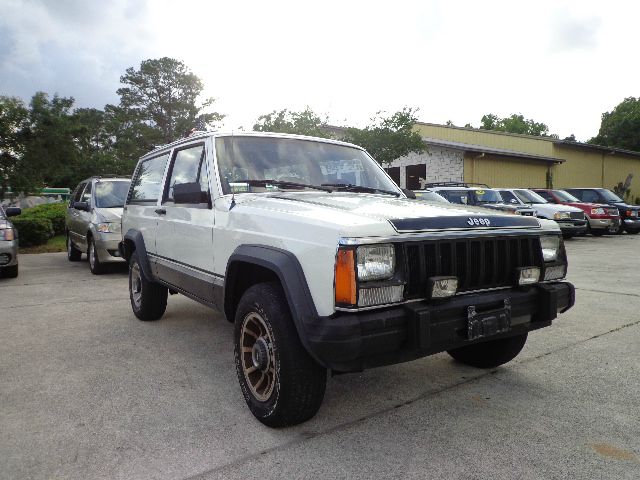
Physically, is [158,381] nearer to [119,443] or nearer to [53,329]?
[119,443]

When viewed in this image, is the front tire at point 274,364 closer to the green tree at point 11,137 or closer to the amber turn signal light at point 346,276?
the amber turn signal light at point 346,276

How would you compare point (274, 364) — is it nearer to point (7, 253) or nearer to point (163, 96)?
point (7, 253)

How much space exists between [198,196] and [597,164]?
3662 cm

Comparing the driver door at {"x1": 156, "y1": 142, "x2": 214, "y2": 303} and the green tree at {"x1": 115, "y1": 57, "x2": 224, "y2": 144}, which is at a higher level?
the green tree at {"x1": 115, "y1": 57, "x2": 224, "y2": 144}

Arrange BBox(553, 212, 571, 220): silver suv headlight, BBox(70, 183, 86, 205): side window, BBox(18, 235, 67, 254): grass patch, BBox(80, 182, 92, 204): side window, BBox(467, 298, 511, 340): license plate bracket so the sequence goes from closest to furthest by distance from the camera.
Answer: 1. BBox(467, 298, 511, 340): license plate bracket
2. BBox(80, 182, 92, 204): side window
3. BBox(70, 183, 86, 205): side window
4. BBox(18, 235, 67, 254): grass patch
5. BBox(553, 212, 571, 220): silver suv headlight

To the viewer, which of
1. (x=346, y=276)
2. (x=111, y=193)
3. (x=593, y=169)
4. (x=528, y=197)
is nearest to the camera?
(x=346, y=276)

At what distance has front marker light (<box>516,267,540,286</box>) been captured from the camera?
9.92ft

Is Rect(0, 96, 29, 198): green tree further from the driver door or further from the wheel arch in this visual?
the wheel arch

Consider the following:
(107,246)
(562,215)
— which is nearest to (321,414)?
(107,246)

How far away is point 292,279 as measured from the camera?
8.59 ft

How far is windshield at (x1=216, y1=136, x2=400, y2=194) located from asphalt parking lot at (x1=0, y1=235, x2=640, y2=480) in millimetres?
1493

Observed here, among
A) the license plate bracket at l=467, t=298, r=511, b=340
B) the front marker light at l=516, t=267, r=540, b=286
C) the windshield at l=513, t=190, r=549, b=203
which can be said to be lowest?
the license plate bracket at l=467, t=298, r=511, b=340

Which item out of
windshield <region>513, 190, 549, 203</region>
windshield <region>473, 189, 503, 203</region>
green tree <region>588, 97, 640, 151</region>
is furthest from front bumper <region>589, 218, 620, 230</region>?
green tree <region>588, 97, 640, 151</region>

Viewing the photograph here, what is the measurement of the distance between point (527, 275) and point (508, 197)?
13.6 m
